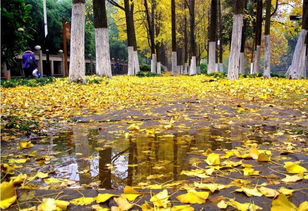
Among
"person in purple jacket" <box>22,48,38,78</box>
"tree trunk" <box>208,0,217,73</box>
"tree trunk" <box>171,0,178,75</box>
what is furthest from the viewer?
"tree trunk" <box>171,0,178,75</box>

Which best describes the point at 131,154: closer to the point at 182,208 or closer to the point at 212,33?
the point at 182,208

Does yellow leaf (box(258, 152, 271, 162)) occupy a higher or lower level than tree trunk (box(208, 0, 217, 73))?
lower

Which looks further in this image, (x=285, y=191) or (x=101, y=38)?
(x=101, y=38)

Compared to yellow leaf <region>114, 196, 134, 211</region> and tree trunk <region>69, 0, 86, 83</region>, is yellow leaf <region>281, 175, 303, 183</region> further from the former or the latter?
tree trunk <region>69, 0, 86, 83</region>

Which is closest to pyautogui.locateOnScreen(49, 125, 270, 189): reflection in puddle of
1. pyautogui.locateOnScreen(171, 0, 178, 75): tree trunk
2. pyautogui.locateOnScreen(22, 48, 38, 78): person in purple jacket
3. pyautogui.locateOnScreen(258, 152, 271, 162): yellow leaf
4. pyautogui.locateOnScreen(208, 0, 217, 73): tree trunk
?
pyautogui.locateOnScreen(258, 152, 271, 162): yellow leaf

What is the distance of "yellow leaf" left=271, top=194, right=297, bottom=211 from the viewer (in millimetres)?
1515

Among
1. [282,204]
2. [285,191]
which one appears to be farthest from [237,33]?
[282,204]

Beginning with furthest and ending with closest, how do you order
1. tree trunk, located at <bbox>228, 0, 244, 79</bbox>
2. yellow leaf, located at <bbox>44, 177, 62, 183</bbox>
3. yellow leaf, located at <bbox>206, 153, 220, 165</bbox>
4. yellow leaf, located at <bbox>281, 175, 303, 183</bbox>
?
1. tree trunk, located at <bbox>228, 0, 244, 79</bbox>
2. yellow leaf, located at <bbox>206, 153, 220, 165</bbox>
3. yellow leaf, located at <bbox>44, 177, 62, 183</bbox>
4. yellow leaf, located at <bbox>281, 175, 303, 183</bbox>

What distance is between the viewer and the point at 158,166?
2381 millimetres

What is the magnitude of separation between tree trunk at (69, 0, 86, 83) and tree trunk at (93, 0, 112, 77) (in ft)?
12.5

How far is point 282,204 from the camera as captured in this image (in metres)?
1.54

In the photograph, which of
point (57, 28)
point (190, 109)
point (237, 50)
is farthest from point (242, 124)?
point (57, 28)

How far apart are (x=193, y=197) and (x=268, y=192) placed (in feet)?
1.49

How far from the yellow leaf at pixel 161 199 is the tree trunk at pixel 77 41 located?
948 cm
